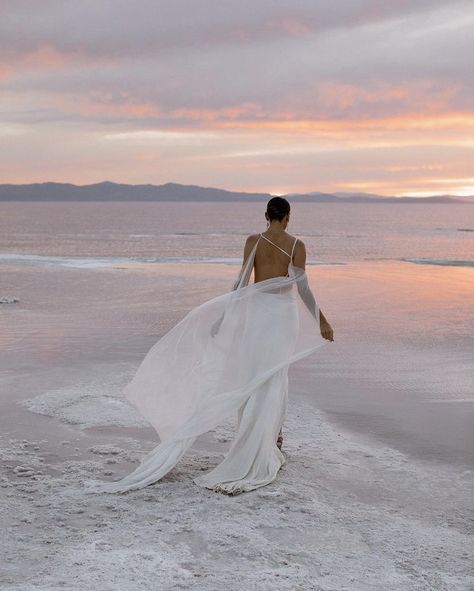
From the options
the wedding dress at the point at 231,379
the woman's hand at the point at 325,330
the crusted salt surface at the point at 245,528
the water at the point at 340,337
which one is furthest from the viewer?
the water at the point at 340,337

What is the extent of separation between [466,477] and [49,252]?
38.7 m

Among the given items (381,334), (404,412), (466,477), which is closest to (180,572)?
(466,477)

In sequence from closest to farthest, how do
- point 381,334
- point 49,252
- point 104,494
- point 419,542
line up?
point 419,542
point 104,494
point 381,334
point 49,252

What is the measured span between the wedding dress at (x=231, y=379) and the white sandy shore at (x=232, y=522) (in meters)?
0.22

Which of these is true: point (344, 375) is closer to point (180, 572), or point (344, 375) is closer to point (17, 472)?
point (17, 472)

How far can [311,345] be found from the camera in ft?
20.0

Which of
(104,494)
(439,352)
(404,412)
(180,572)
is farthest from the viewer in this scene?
(439,352)

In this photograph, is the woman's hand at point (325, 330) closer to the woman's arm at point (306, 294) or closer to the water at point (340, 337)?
the woman's arm at point (306, 294)

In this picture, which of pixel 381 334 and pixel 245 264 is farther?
pixel 381 334

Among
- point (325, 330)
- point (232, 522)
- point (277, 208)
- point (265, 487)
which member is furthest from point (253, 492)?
point (277, 208)

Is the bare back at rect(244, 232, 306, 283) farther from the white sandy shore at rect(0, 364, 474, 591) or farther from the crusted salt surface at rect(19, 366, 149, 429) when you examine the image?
the crusted salt surface at rect(19, 366, 149, 429)

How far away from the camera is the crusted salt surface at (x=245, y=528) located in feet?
13.6

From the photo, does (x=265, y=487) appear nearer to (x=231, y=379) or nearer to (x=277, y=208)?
(x=231, y=379)

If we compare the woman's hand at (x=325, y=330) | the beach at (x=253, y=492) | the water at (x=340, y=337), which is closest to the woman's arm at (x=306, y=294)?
the woman's hand at (x=325, y=330)
